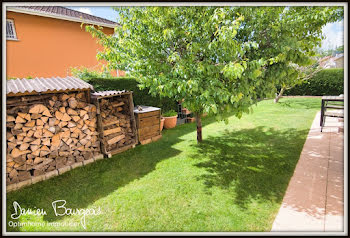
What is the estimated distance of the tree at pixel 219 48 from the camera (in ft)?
11.0

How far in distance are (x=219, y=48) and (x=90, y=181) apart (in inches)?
147

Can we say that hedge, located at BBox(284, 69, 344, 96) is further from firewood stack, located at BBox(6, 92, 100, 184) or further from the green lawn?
firewood stack, located at BBox(6, 92, 100, 184)

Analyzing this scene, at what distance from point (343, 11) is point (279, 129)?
4.92 m

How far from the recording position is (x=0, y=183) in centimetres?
277

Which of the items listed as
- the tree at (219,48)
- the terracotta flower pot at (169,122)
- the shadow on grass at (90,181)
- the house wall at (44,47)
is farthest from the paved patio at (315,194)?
the house wall at (44,47)

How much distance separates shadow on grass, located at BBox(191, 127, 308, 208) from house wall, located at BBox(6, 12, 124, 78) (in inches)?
253

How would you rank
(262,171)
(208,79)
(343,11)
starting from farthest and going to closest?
(262,171) → (208,79) → (343,11)

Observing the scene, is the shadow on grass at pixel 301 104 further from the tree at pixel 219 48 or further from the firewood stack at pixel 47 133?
the firewood stack at pixel 47 133

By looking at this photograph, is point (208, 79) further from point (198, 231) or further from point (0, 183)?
point (0, 183)

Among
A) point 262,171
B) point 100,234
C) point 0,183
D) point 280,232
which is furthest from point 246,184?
point 0,183

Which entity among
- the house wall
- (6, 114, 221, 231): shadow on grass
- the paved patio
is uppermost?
the house wall

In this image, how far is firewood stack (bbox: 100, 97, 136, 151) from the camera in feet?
17.2

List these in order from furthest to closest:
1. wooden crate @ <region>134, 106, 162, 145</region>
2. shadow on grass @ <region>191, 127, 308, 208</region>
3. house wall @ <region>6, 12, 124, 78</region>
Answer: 1. house wall @ <region>6, 12, 124, 78</region>
2. wooden crate @ <region>134, 106, 162, 145</region>
3. shadow on grass @ <region>191, 127, 308, 208</region>

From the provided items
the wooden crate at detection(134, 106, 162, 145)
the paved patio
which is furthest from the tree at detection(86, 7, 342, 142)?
the wooden crate at detection(134, 106, 162, 145)
